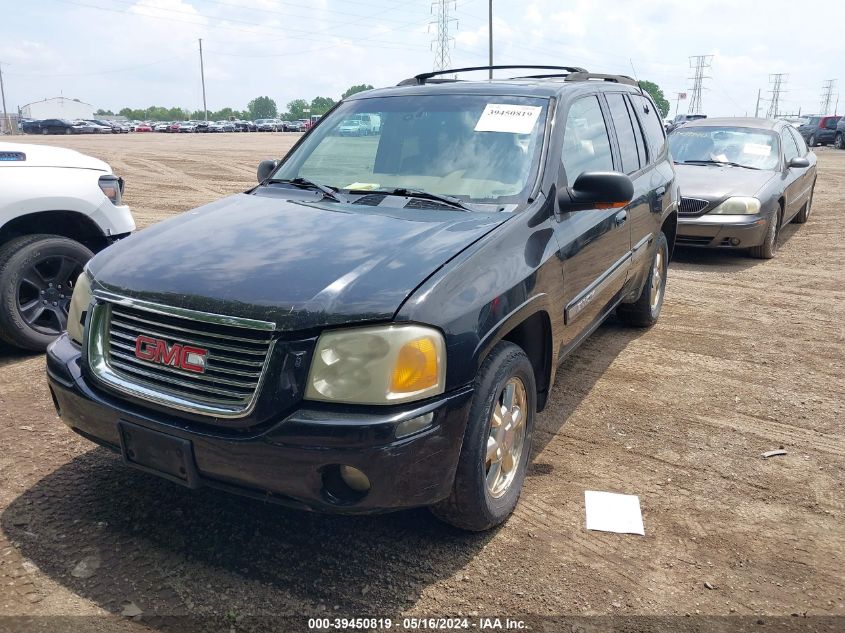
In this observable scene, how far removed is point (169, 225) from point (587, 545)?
236 cm

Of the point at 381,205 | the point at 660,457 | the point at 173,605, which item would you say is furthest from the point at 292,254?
the point at 660,457

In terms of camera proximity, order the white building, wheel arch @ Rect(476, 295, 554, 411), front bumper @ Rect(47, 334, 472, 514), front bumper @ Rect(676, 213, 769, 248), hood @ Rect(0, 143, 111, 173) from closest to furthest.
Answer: front bumper @ Rect(47, 334, 472, 514) → wheel arch @ Rect(476, 295, 554, 411) → hood @ Rect(0, 143, 111, 173) → front bumper @ Rect(676, 213, 769, 248) → the white building

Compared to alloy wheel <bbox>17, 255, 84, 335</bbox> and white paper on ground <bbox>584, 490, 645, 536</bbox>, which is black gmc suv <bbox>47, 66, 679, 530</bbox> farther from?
alloy wheel <bbox>17, 255, 84, 335</bbox>

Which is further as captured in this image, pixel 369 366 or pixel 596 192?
pixel 596 192

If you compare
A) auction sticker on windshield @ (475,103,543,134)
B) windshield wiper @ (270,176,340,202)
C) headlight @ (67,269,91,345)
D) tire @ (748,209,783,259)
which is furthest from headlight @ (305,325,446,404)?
tire @ (748,209,783,259)

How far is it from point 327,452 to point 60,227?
3862 millimetres

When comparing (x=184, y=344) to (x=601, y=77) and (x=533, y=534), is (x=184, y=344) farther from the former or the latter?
(x=601, y=77)

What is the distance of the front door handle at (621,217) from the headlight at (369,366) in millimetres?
2253

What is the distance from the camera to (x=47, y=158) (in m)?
4.89

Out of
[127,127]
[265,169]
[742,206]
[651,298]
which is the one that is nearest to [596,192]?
[265,169]

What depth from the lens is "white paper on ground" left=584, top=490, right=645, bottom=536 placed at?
303 cm

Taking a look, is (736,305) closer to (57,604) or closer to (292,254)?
(292,254)

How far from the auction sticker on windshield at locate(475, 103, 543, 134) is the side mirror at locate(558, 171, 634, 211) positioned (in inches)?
16.4

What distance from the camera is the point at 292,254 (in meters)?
2.73
